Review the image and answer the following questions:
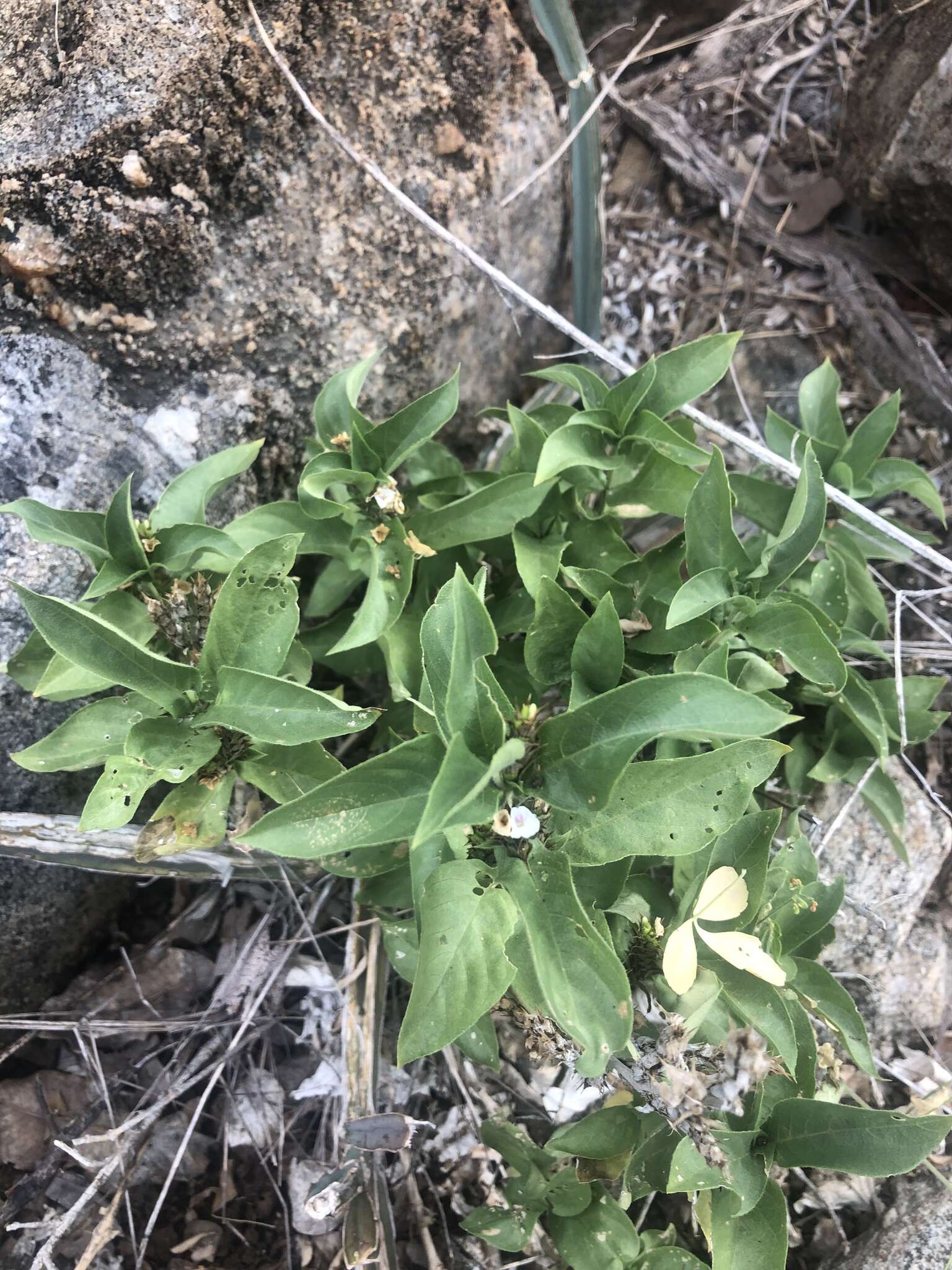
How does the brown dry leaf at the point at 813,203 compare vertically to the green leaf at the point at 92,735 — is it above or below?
below

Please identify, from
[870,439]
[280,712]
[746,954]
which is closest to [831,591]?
[870,439]

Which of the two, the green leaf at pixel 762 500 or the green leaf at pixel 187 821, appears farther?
the green leaf at pixel 762 500

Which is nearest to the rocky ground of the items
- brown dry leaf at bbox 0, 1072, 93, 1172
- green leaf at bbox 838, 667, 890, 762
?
brown dry leaf at bbox 0, 1072, 93, 1172

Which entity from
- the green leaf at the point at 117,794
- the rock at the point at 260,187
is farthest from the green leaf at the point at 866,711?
the green leaf at the point at 117,794

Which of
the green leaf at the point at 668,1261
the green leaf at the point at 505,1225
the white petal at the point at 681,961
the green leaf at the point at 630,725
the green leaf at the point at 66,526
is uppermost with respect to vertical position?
the green leaf at the point at 66,526

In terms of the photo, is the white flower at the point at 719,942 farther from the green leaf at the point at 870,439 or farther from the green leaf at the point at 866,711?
the green leaf at the point at 870,439

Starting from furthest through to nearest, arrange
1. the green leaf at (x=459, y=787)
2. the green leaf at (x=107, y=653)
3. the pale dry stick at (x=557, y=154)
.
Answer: the pale dry stick at (x=557, y=154) → the green leaf at (x=107, y=653) → the green leaf at (x=459, y=787)

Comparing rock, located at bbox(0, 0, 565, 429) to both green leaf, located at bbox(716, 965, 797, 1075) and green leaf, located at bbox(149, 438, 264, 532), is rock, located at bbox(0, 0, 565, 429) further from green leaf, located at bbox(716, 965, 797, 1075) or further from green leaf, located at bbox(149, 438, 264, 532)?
green leaf, located at bbox(716, 965, 797, 1075)
